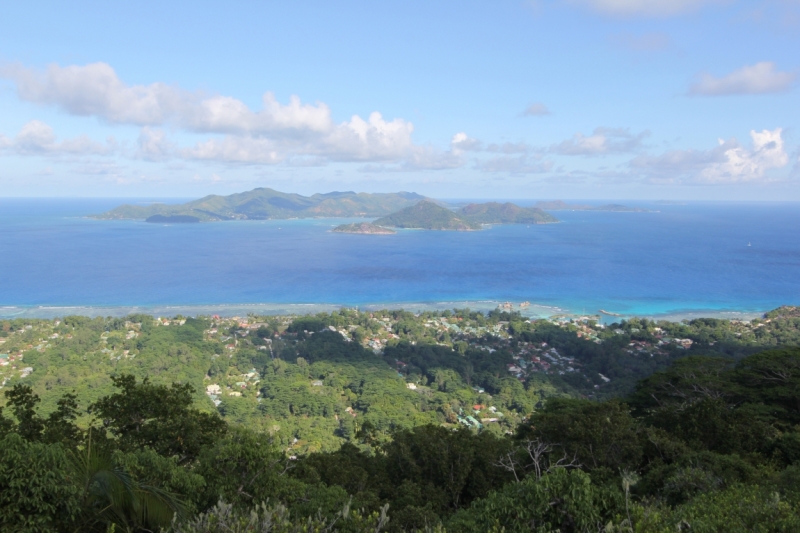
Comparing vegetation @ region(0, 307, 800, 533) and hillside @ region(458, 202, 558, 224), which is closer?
vegetation @ region(0, 307, 800, 533)

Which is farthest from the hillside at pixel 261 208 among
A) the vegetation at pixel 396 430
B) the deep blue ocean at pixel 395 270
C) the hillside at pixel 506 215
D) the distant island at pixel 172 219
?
the vegetation at pixel 396 430

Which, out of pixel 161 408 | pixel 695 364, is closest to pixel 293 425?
pixel 161 408

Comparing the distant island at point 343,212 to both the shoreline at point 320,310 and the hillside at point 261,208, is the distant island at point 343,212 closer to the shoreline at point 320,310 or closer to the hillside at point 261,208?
the hillside at point 261,208

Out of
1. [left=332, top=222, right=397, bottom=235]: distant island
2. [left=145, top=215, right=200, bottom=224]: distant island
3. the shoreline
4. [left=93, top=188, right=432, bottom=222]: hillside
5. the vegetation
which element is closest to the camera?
the vegetation

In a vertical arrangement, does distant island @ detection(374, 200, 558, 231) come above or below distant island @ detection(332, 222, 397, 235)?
above

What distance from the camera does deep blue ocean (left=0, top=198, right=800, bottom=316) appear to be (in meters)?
43.5

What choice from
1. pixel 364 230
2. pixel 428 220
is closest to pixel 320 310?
pixel 364 230

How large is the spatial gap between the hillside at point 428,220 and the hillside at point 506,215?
11698mm

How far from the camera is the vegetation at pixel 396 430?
4410mm

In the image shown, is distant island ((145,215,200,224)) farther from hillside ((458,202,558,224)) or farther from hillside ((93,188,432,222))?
hillside ((458,202,558,224))

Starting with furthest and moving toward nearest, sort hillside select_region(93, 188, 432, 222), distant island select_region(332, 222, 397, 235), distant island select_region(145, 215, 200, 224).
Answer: hillside select_region(93, 188, 432, 222) → distant island select_region(145, 215, 200, 224) → distant island select_region(332, 222, 397, 235)

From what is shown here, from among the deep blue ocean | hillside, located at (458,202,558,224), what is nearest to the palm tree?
the deep blue ocean

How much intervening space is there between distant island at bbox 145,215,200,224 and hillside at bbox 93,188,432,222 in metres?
1.61

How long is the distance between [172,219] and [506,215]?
8058cm
